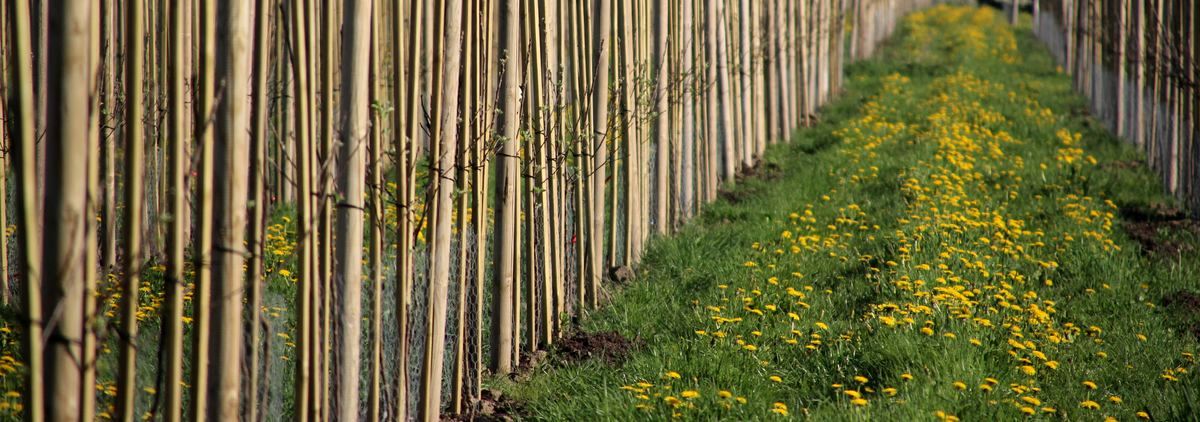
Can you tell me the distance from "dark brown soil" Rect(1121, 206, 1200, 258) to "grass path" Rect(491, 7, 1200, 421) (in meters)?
Result: 0.07

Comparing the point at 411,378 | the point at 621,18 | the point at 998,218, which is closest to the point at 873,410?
the point at 411,378

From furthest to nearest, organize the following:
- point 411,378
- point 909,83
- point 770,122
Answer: point 909,83
point 770,122
point 411,378

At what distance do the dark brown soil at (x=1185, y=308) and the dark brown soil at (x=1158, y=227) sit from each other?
2.70 feet

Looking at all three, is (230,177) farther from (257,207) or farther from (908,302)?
(908,302)

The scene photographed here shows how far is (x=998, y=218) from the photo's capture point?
641 centimetres

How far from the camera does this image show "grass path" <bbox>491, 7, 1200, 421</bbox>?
3.85 meters

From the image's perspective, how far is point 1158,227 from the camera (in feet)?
22.7

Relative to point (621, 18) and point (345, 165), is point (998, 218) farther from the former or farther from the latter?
point (345, 165)

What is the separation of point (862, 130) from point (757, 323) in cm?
601

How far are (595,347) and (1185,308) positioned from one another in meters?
2.72

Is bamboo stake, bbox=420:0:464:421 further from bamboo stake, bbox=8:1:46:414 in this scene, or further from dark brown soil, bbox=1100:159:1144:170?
dark brown soil, bbox=1100:159:1144:170

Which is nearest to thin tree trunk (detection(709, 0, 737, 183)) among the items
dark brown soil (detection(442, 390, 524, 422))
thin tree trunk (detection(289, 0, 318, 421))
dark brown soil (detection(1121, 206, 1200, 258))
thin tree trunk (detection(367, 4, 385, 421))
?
dark brown soil (detection(1121, 206, 1200, 258))

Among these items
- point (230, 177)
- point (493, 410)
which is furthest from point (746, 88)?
point (230, 177)

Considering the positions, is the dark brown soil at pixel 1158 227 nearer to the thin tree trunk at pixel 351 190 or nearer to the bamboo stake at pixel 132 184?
the thin tree trunk at pixel 351 190
